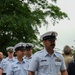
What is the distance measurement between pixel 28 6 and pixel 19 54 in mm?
26203

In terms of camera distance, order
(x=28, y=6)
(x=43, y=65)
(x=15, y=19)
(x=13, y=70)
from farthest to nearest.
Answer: (x=28, y=6) → (x=15, y=19) → (x=13, y=70) → (x=43, y=65)

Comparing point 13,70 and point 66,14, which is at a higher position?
point 66,14

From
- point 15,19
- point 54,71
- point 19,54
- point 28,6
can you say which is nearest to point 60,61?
point 54,71

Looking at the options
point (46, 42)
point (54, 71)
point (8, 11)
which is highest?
point (8, 11)

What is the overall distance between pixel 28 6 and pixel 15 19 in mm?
3346

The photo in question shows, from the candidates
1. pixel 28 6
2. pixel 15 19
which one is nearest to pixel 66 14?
pixel 28 6

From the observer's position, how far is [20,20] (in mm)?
33125

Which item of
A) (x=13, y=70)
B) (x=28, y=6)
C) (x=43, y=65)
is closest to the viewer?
(x=43, y=65)

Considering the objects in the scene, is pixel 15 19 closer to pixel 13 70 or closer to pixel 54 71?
pixel 13 70

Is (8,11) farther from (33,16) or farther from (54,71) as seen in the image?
(54,71)

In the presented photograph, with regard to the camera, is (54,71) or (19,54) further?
(19,54)

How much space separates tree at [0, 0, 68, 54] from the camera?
32812 mm

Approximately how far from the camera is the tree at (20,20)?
108ft

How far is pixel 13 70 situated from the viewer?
10000 millimetres
